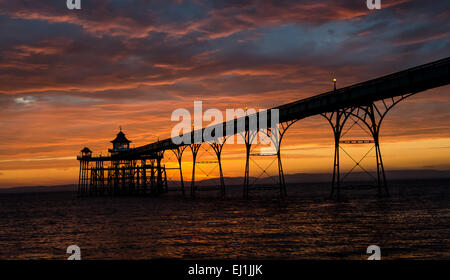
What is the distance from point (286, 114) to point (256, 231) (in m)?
21.4

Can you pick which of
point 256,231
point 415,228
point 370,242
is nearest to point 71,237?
point 256,231

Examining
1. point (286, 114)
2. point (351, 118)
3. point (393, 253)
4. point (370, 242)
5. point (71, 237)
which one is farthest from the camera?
point (286, 114)

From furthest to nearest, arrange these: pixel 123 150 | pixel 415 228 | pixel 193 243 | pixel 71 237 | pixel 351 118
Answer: pixel 123 150
pixel 351 118
pixel 71 237
pixel 415 228
pixel 193 243

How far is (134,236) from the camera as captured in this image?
21359 mm

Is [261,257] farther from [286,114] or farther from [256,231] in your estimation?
[286,114]

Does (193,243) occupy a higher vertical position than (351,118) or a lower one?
lower
